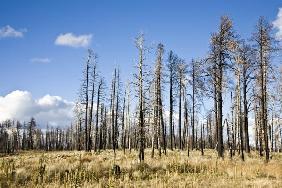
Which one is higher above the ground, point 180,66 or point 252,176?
point 180,66

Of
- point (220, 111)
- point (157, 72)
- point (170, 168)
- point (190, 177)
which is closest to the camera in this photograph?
point (190, 177)

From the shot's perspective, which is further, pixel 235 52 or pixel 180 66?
pixel 180 66

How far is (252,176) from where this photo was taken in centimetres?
1391

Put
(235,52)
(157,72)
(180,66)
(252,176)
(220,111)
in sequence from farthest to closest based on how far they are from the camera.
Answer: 1. (180,66)
2. (157,72)
3. (235,52)
4. (220,111)
5. (252,176)

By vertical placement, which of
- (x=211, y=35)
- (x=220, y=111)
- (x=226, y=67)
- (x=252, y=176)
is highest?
(x=211, y=35)

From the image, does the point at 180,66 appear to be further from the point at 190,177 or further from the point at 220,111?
the point at 190,177

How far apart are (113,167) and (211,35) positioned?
15.3 metres

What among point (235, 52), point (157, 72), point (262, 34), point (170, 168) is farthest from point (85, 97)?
point (170, 168)

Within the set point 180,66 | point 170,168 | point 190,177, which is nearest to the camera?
point 190,177

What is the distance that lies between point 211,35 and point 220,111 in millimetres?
5596

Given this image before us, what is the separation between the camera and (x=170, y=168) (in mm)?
15422

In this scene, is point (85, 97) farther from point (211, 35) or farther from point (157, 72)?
point (211, 35)

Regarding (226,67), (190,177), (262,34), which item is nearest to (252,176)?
(190,177)

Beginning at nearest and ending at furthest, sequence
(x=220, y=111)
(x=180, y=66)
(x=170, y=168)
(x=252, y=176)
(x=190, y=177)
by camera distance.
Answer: (x=190, y=177) < (x=252, y=176) < (x=170, y=168) < (x=220, y=111) < (x=180, y=66)
